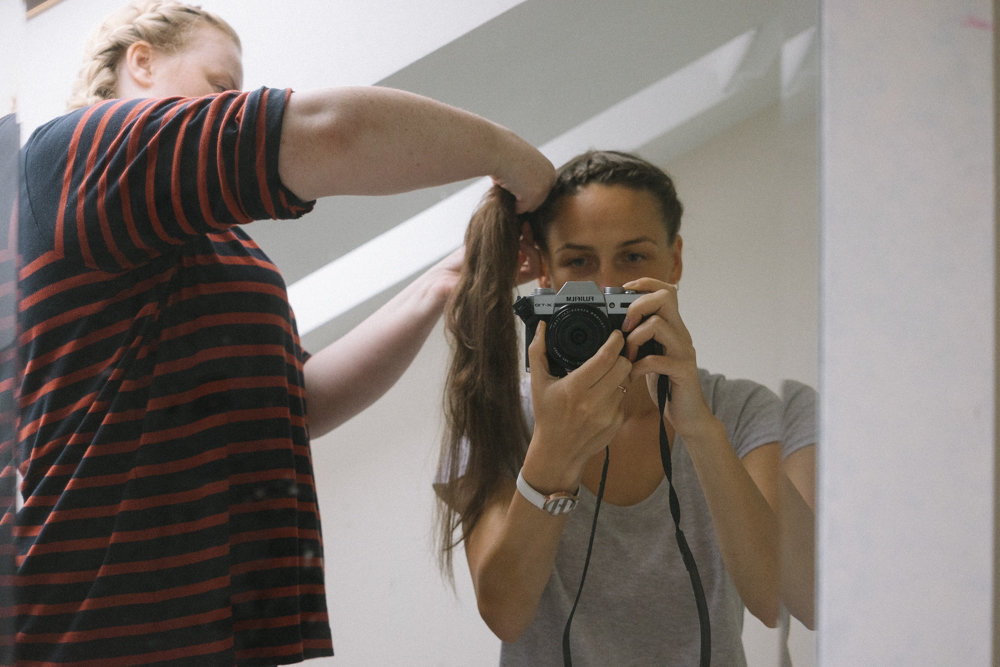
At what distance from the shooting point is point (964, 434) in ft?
1.85

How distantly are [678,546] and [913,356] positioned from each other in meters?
0.23

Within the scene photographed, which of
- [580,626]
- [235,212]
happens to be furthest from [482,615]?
[235,212]

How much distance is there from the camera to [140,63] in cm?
59

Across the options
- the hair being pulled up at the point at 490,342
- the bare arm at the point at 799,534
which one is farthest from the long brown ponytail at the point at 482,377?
the bare arm at the point at 799,534

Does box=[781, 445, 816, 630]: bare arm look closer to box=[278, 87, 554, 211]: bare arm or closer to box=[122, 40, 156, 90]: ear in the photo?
box=[278, 87, 554, 211]: bare arm

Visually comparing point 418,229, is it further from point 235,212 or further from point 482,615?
point 482,615

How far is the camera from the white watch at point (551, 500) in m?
0.62

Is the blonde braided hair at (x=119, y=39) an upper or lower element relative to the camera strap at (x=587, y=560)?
upper

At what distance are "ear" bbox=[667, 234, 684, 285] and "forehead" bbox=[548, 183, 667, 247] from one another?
0.04 ft

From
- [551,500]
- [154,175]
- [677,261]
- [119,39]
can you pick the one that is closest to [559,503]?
[551,500]

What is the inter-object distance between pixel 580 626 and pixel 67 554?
1.24ft

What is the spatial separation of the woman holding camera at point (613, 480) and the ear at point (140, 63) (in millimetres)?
266

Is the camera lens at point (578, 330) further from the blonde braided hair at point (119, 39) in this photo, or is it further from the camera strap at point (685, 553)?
the blonde braided hair at point (119, 39)

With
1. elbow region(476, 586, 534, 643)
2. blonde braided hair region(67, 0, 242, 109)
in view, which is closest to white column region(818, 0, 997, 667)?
elbow region(476, 586, 534, 643)
